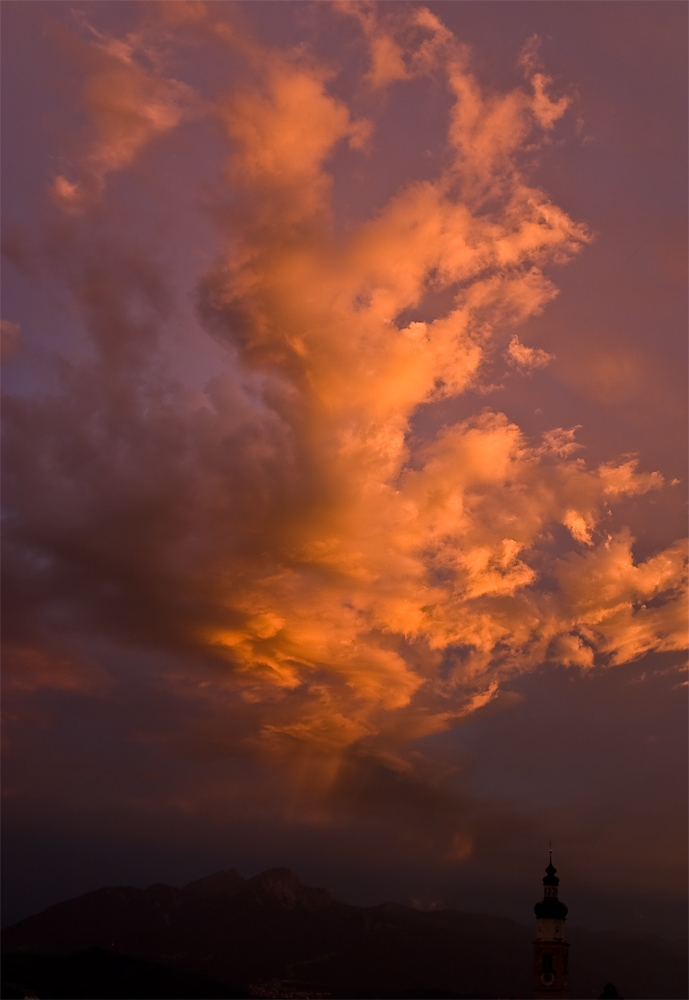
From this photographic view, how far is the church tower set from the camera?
10806cm

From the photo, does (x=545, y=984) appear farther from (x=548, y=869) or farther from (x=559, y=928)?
(x=548, y=869)

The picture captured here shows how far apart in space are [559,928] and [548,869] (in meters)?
8.05

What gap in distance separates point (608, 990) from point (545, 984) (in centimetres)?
1212

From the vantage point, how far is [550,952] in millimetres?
110625

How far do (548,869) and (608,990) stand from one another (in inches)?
585

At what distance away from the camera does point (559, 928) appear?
113125mm

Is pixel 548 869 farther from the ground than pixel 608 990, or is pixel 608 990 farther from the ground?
pixel 548 869

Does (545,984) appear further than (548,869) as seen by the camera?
No

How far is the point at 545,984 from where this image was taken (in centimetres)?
10856

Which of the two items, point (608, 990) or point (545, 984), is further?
point (608, 990)

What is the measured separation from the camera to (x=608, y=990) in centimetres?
11556

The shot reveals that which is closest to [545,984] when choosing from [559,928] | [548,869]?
[559,928]

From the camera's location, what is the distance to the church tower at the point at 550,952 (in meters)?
108
